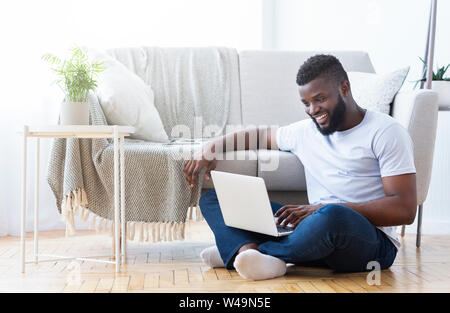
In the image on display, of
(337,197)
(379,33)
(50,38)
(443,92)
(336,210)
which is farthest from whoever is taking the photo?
(379,33)

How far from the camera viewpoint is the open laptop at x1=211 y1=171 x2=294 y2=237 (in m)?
1.60

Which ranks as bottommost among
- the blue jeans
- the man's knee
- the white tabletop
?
the blue jeans

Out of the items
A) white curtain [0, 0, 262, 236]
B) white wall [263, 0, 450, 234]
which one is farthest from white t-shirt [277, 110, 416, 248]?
white curtain [0, 0, 262, 236]

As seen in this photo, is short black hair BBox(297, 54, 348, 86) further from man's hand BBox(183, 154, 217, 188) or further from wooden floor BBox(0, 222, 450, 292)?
wooden floor BBox(0, 222, 450, 292)

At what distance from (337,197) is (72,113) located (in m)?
0.90

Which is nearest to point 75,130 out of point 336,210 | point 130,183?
point 130,183

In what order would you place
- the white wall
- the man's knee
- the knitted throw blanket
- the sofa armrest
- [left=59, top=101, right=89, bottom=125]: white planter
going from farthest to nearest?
the white wall, the sofa armrest, the knitted throw blanket, [left=59, top=101, right=89, bottom=125]: white planter, the man's knee

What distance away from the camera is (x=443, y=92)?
→ 252 centimetres

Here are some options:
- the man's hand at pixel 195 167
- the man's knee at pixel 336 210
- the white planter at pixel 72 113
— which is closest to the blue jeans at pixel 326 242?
the man's knee at pixel 336 210

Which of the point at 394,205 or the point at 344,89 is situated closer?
the point at 394,205

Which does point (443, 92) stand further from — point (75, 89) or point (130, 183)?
point (75, 89)

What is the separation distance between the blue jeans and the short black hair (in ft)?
1.40

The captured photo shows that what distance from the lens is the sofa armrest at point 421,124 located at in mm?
2072

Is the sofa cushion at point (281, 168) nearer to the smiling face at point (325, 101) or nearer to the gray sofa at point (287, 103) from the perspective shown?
the gray sofa at point (287, 103)
